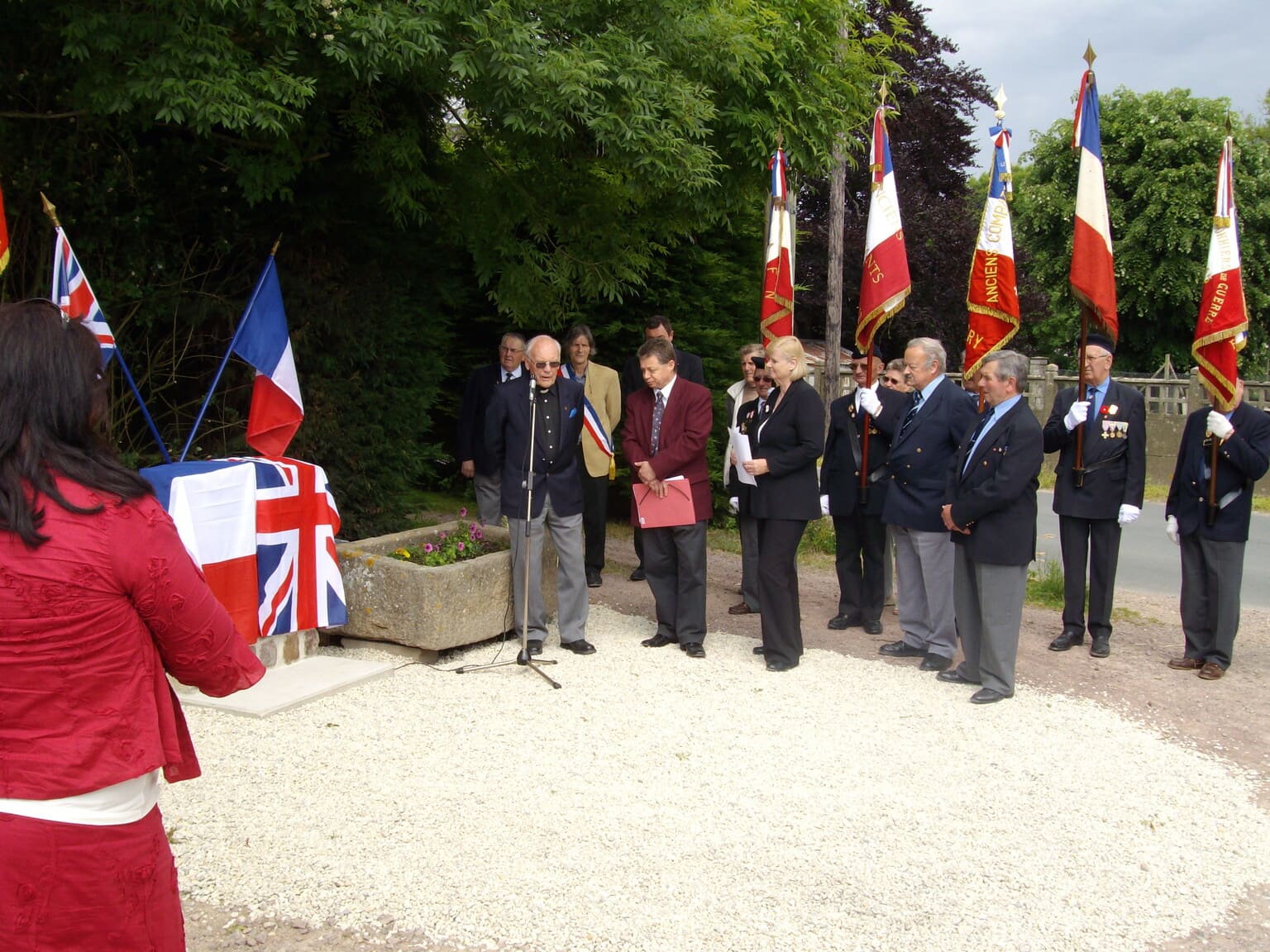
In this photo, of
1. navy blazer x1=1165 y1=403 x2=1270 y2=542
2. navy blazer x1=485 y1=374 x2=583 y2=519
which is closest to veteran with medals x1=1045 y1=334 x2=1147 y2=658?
navy blazer x1=1165 y1=403 x2=1270 y2=542

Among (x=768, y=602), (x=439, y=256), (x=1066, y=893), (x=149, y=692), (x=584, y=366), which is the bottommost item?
(x=1066, y=893)

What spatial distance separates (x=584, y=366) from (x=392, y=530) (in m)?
1.88

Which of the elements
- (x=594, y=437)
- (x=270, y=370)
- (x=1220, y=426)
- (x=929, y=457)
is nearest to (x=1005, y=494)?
(x=929, y=457)

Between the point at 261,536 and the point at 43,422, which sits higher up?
the point at 43,422

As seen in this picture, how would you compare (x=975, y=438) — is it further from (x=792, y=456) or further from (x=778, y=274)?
(x=778, y=274)

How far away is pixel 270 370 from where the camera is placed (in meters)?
6.43

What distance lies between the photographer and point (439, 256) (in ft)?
27.7

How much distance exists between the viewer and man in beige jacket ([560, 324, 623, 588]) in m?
8.19

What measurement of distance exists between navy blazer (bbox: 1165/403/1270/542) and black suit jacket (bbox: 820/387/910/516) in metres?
1.78

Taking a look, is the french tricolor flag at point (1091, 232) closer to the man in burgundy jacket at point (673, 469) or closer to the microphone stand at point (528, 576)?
the man in burgundy jacket at point (673, 469)

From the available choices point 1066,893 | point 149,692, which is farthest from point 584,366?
point 149,692

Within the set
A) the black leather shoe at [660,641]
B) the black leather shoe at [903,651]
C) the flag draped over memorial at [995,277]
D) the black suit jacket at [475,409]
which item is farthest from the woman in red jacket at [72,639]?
the black suit jacket at [475,409]

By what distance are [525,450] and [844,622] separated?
106 inches

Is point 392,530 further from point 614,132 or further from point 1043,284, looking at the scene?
point 1043,284
